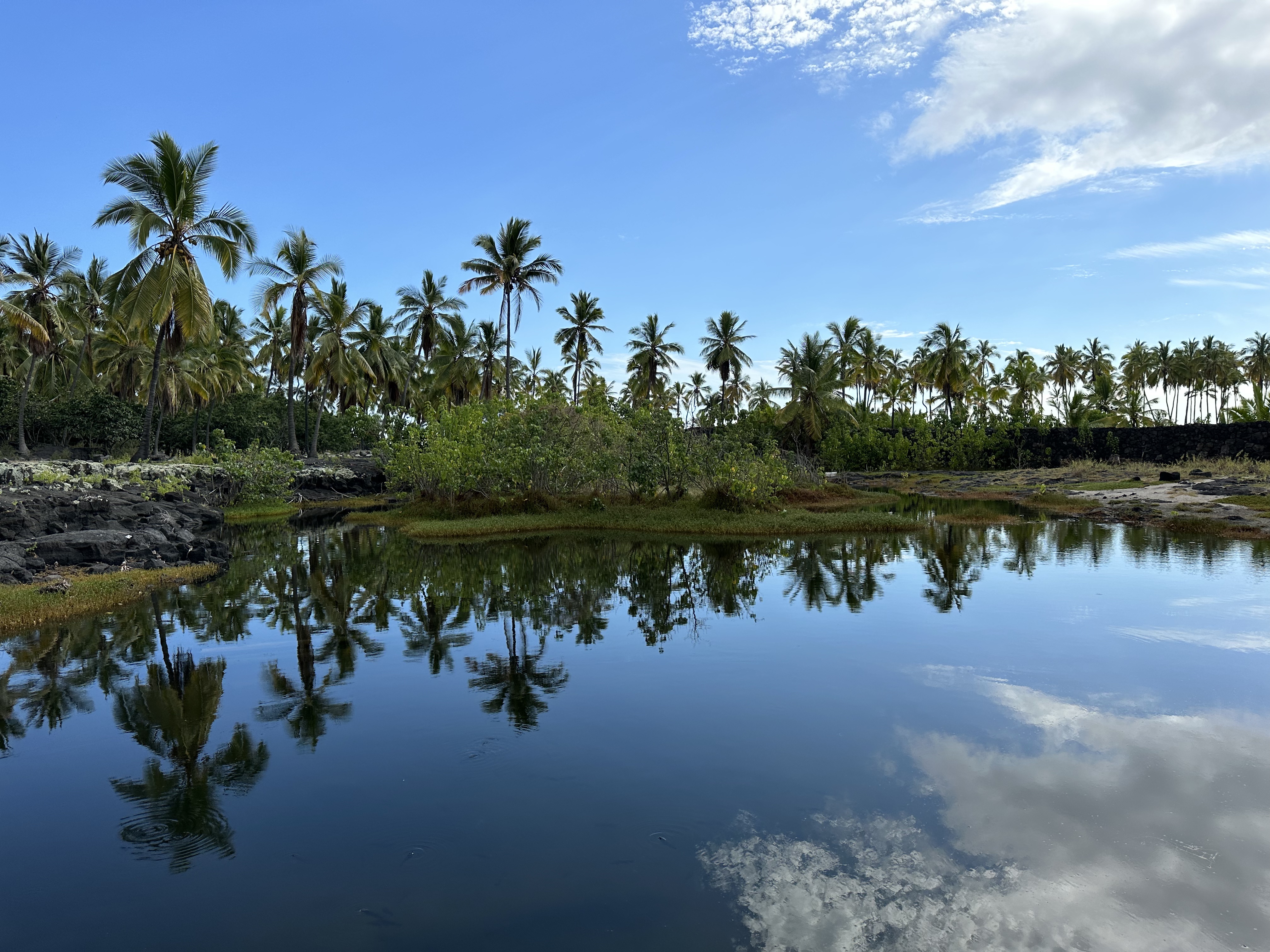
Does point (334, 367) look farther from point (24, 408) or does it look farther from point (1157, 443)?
point (1157, 443)

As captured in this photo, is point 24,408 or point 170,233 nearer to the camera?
point 170,233

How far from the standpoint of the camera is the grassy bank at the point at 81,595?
1198 cm

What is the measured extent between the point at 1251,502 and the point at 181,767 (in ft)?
106

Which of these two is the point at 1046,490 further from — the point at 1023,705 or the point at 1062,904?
the point at 1062,904

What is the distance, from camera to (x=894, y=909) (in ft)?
15.2

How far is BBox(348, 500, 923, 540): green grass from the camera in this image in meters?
24.0

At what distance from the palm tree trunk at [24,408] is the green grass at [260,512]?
16995 mm

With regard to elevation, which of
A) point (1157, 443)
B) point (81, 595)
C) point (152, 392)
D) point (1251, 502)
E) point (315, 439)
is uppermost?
point (152, 392)

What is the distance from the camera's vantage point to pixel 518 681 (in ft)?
30.5

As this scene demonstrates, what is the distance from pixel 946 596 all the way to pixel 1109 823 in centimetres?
895

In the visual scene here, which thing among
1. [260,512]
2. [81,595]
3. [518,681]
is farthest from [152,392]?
[518,681]

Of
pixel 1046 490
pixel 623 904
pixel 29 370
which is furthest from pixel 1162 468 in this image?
pixel 29 370

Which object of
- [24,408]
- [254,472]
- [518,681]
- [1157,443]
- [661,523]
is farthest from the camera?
[1157,443]

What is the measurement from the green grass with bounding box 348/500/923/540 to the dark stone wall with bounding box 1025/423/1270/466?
84.7ft
